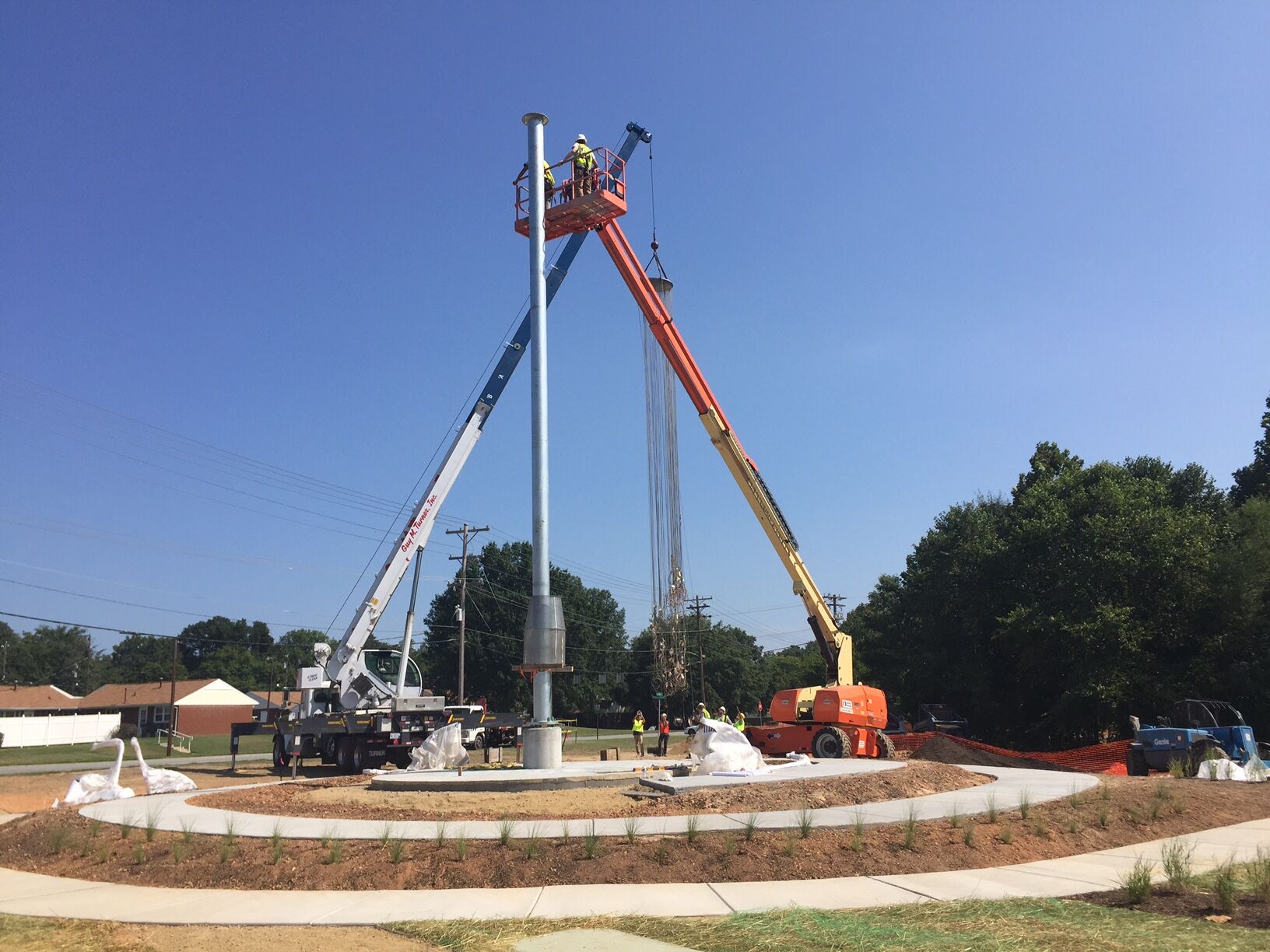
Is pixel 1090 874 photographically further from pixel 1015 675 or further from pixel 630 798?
pixel 1015 675

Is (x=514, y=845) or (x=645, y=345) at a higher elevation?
(x=645, y=345)

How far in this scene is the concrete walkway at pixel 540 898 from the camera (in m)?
8.05

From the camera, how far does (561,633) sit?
19.3 metres

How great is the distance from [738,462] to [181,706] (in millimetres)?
71726

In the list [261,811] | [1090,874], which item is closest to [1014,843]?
[1090,874]

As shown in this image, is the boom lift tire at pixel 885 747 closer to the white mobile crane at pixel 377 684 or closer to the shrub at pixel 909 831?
the white mobile crane at pixel 377 684

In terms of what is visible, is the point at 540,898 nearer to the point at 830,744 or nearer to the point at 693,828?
the point at 693,828

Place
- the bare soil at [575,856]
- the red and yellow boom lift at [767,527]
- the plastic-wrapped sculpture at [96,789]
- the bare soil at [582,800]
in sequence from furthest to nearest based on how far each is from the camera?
the red and yellow boom lift at [767,527], the plastic-wrapped sculpture at [96,789], the bare soil at [582,800], the bare soil at [575,856]

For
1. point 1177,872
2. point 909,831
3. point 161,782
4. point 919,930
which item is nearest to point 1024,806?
point 909,831

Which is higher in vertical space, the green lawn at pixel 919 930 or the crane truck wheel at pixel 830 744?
the green lawn at pixel 919 930

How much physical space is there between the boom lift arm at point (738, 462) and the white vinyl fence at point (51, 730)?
2268 inches

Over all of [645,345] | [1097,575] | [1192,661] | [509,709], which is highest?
[645,345]

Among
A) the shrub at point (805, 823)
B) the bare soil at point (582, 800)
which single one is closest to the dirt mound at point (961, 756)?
the bare soil at point (582, 800)

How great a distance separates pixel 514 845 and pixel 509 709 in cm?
7438
